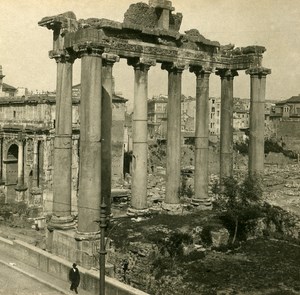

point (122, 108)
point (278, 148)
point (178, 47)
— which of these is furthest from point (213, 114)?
point (178, 47)

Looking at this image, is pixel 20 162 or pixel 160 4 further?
pixel 20 162

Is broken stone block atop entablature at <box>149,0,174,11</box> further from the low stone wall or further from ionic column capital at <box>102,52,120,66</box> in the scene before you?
the low stone wall

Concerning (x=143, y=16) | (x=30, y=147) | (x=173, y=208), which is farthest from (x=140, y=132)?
(x=30, y=147)

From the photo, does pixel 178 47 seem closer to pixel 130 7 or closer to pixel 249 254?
pixel 130 7

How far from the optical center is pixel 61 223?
1650cm

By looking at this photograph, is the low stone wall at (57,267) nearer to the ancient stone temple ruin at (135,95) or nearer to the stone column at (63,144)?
the ancient stone temple ruin at (135,95)

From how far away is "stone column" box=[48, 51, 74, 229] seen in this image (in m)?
16.6

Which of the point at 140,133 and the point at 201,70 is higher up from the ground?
the point at 201,70

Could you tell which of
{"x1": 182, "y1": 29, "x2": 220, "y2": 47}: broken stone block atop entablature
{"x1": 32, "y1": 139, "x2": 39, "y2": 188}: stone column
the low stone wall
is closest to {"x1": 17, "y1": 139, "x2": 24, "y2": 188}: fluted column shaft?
{"x1": 32, "y1": 139, "x2": 39, "y2": 188}: stone column

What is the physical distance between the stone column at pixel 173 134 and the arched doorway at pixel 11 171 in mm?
31379

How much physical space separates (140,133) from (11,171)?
A: 33831 mm

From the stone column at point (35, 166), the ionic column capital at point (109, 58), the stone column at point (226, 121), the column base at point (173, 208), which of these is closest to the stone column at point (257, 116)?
the stone column at point (226, 121)

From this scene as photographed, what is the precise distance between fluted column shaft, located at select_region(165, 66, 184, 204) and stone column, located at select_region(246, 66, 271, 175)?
3.32m

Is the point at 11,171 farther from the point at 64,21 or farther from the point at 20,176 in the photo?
the point at 64,21
